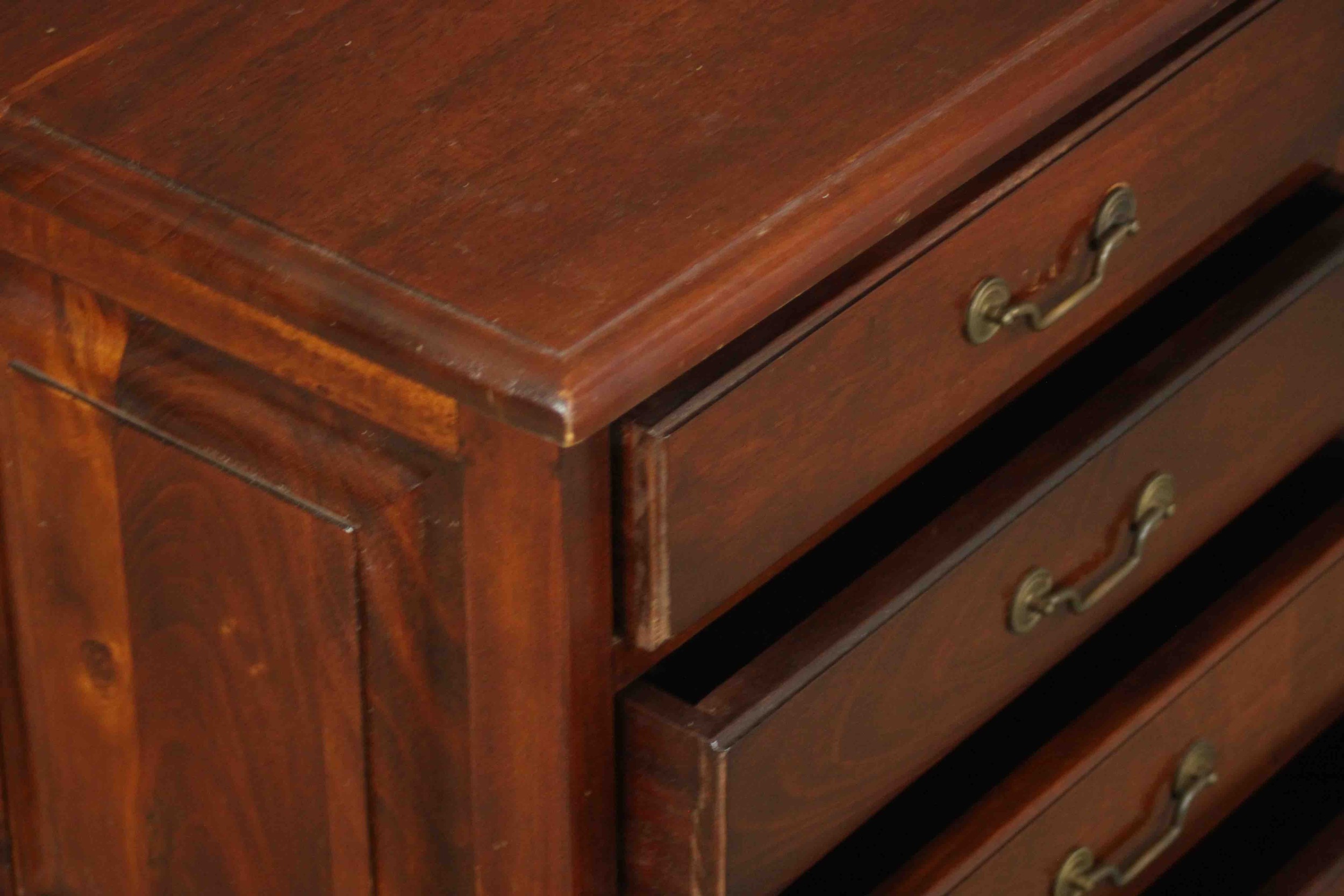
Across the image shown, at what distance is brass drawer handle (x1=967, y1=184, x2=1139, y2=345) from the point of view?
0.77 meters

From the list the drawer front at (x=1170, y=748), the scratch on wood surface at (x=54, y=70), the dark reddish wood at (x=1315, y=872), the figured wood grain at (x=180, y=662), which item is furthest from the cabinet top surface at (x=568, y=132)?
the dark reddish wood at (x=1315, y=872)

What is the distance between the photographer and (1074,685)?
102 centimetres

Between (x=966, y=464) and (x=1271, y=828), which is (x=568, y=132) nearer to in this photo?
(x=966, y=464)

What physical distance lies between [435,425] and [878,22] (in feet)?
0.79

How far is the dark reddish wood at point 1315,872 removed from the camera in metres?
1.09

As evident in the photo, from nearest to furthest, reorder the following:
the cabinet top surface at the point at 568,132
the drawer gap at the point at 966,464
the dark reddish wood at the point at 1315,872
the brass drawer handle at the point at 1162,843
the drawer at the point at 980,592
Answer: the cabinet top surface at the point at 568,132
the drawer at the point at 980,592
the drawer gap at the point at 966,464
the brass drawer handle at the point at 1162,843
the dark reddish wood at the point at 1315,872

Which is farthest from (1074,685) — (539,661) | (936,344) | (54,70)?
(54,70)

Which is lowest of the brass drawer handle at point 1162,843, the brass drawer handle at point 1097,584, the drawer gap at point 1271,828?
the drawer gap at point 1271,828

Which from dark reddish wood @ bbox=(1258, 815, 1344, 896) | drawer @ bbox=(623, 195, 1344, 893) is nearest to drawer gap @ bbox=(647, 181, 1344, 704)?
drawer @ bbox=(623, 195, 1344, 893)

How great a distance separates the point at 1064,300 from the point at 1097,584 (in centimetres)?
15

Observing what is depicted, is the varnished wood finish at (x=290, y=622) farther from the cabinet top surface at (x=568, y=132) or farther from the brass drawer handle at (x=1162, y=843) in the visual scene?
the brass drawer handle at (x=1162, y=843)

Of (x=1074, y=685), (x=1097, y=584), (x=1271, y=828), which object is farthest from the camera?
(x=1271, y=828)

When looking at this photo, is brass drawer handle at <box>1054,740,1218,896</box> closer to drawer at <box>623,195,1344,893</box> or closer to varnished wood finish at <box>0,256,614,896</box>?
drawer at <box>623,195,1344,893</box>

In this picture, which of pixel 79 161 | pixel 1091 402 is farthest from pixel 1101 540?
pixel 79 161
